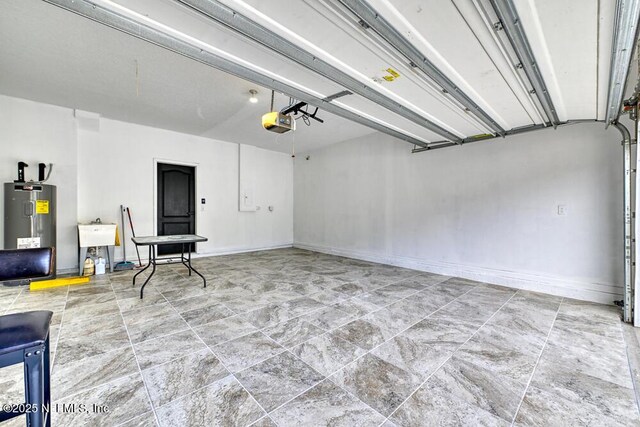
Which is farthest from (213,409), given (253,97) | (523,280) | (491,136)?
(491,136)

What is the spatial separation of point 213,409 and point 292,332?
3.49ft

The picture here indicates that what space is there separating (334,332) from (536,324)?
2.17 metres

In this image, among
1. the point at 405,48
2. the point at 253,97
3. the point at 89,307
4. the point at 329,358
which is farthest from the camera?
the point at 253,97

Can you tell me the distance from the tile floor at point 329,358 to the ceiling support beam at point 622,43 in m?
2.30

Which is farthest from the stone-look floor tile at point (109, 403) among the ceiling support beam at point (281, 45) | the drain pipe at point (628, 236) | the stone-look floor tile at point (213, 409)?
the drain pipe at point (628, 236)

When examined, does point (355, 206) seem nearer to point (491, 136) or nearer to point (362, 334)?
point (491, 136)

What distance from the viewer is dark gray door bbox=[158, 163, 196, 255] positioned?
234 inches

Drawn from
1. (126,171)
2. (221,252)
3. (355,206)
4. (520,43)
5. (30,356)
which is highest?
(520,43)

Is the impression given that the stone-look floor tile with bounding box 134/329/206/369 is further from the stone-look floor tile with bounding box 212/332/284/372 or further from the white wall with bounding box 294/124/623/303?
the white wall with bounding box 294/124/623/303

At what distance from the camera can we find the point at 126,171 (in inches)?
211

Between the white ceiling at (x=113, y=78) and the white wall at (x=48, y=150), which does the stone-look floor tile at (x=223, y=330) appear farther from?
the white wall at (x=48, y=150)

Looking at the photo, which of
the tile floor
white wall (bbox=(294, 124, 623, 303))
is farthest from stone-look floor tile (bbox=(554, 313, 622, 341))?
white wall (bbox=(294, 124, 623, 303))

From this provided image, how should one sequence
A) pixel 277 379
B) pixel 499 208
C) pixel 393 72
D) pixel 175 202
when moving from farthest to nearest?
1. pixel 175 202
2. pixel 499 208
3. pixel 393 72
4. pixel 277 379

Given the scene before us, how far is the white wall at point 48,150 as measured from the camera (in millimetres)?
4176
